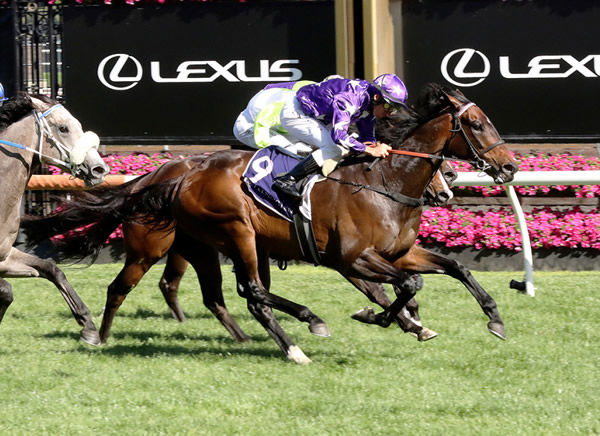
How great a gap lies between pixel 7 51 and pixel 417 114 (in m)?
5.60

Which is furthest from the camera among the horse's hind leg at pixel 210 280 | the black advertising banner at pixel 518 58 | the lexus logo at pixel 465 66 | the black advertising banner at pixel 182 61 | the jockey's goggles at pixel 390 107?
the black advertising banner at pixel 182 61

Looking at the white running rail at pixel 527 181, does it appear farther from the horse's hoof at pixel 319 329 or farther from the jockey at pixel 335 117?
the horse's hoof at pixel 319 329

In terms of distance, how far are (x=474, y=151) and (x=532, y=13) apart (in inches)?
166

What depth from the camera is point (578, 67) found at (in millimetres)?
9602

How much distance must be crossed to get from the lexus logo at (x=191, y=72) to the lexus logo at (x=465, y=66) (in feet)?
4.59

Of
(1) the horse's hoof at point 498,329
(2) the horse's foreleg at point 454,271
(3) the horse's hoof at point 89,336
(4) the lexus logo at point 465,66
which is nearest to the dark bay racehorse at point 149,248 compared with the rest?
(3) the horse's hoof at point 89,336

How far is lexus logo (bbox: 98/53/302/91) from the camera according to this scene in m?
9.95

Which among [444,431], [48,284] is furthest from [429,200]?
[48,284]

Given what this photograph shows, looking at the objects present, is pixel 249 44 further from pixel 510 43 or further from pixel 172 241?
pixel 172 241

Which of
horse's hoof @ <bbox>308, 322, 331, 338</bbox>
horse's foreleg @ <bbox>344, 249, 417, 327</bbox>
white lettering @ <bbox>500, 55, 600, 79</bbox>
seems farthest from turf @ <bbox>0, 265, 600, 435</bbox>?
white lettering @ <bbox>500, 55, 600, 79</bbox>

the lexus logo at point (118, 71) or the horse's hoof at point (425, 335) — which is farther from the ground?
the lexus logo at point (118, 71)

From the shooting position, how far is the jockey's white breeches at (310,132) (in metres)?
5.91

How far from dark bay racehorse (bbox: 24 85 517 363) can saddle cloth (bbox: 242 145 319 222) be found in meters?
0.06

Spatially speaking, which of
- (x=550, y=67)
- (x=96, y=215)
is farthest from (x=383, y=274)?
(x=550, y=67)
